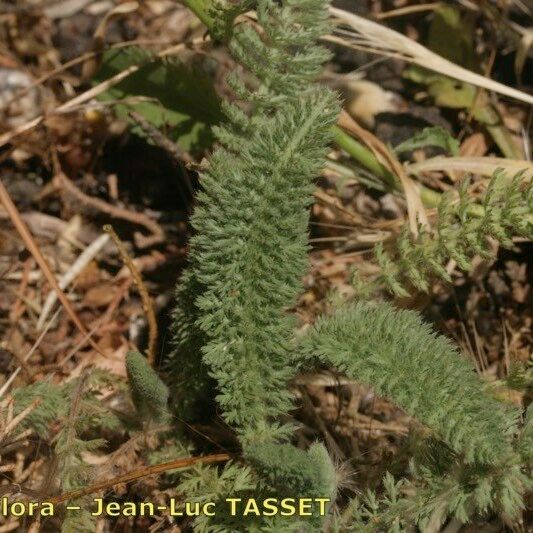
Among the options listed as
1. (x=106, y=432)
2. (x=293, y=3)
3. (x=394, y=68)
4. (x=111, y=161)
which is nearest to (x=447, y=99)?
(x=394, y=68)

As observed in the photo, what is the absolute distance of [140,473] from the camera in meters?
1.88

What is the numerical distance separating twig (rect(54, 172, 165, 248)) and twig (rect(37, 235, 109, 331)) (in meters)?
0.11

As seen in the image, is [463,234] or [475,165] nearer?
[463,234]

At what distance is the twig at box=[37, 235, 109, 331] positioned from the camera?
255cm

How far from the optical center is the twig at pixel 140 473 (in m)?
1.80

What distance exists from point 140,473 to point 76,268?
1.02 m

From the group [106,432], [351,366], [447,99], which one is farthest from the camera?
[447,99]

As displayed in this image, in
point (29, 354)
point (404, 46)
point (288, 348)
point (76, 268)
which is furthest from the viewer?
point (76, 268)

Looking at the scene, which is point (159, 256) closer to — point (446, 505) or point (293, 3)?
point (293, 3)

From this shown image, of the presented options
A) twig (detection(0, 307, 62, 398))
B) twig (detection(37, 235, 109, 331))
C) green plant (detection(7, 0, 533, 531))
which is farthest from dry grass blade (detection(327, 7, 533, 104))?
twig (detection(0, 307, 62, 398))

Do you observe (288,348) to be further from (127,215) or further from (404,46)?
(404,46)

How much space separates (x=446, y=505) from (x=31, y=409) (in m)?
1.11

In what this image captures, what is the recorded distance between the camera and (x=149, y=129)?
93.7 inches

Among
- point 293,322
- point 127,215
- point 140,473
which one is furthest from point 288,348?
point 127,215
